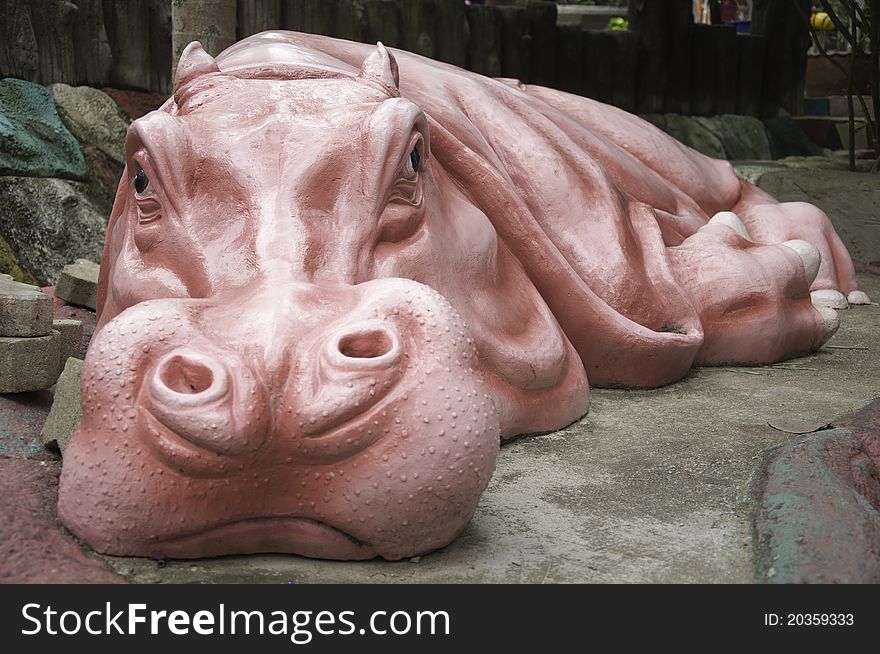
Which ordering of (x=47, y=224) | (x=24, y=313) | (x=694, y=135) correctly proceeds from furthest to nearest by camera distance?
(x=694, y=135), (x=47, y=224), (x=24, y=313)

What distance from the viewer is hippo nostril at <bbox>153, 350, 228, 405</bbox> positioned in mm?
2049

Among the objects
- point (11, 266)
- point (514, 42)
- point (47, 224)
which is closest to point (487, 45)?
point (514, 42)

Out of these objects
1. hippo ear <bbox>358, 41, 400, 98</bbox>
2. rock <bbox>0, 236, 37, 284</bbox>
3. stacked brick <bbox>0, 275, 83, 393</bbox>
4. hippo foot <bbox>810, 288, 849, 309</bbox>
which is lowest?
hippo foot <bbox>810, 288, 849, 309</bbox>

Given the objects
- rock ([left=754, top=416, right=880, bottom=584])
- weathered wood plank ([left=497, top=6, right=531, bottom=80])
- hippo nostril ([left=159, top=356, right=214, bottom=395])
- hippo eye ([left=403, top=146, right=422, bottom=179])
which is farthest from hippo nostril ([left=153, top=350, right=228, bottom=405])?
weathered wood plank ([left=497, top=6, right=531, bottom=80])

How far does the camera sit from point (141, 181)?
281 cm

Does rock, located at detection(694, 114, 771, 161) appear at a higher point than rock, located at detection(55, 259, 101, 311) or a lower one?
lower

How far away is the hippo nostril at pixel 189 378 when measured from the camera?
2049 millimetres

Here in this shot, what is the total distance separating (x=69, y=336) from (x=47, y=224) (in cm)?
155

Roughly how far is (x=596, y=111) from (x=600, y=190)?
96cm

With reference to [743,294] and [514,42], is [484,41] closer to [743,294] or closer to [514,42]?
[514,42]

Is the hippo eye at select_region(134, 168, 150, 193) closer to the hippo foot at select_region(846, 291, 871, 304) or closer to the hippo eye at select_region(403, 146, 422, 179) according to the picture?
the hippo eye at select_region(403, 146, 422, 179)

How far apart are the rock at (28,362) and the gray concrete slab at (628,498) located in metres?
1.36

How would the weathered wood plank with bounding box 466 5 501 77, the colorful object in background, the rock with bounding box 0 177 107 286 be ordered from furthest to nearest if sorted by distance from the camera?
1. the colorful object in background
2. the weathered wood plank with bounding box 466 5 501 77
3. the rock with bounding box 0 177 107 286

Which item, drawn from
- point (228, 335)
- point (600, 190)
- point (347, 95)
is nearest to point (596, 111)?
point (600, 190)
